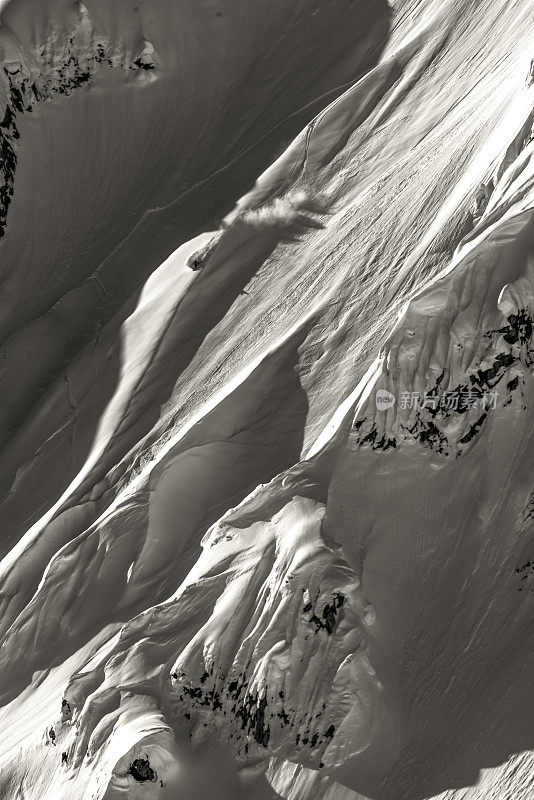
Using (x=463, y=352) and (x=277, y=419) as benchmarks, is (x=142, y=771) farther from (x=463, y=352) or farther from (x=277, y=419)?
(x=463, y=352)

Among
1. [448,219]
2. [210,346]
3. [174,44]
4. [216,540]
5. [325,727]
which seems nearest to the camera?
[325,727]

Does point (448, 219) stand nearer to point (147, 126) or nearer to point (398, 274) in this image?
point (398, 274)

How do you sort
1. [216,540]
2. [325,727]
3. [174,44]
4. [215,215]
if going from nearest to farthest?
1. [325,727]
2. [216,540]
3. [215,215]
4. [174,44]

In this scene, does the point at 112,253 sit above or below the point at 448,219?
above

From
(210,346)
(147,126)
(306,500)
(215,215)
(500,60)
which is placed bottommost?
(306,500)

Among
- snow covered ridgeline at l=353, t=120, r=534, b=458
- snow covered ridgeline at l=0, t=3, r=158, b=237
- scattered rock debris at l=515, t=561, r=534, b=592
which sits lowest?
scattered rock debris at l=515, t=561, r=534, b=592

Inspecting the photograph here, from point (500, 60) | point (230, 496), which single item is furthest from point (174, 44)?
point (230, 496)

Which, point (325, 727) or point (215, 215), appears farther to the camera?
point (215, 215)

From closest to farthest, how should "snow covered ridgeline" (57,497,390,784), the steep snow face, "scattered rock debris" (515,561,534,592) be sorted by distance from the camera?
"snow covered ridgeline" (57,497,390,784), the steep snow face, "scattered rock debris" (515,561,534,592)

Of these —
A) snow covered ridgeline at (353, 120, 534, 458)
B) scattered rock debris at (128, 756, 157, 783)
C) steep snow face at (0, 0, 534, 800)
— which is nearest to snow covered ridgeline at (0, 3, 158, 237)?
steep snow face at (0, 0, 534, 800)

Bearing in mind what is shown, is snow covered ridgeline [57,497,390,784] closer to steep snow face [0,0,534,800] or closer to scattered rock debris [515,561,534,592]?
steep snow face [0,0,534,800]
